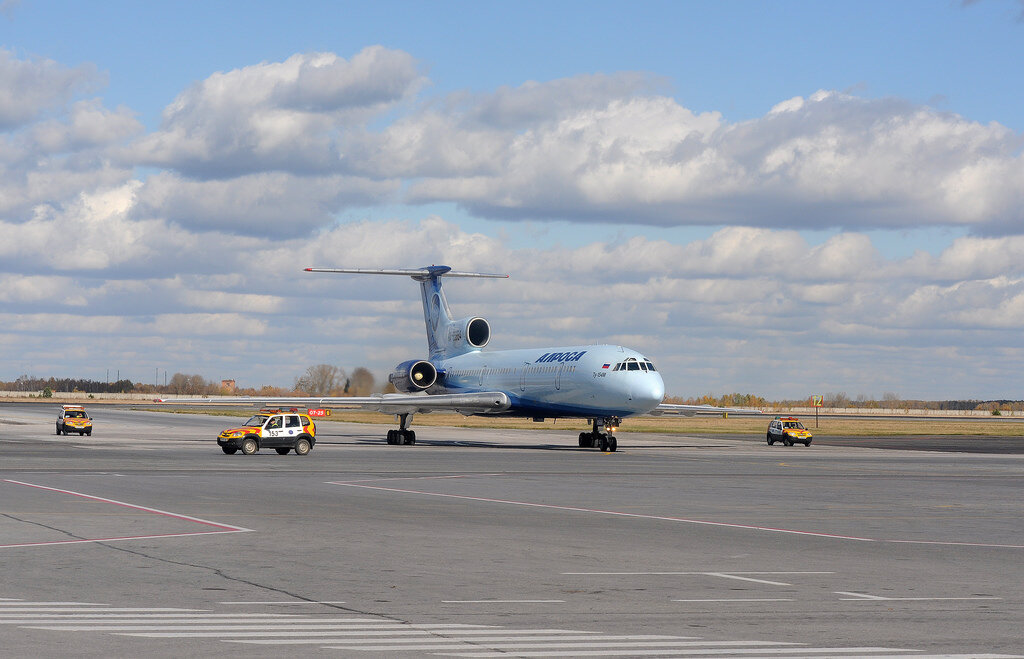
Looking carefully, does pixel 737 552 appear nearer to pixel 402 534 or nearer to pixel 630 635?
pixel 402 534

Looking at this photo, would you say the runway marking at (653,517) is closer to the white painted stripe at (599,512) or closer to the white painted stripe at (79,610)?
the white painted stripe at (599,512)

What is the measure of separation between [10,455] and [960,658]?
40090mm

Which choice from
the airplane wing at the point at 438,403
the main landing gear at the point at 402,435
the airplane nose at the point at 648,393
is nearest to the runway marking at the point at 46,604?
the airplane nose at the point at 648,393

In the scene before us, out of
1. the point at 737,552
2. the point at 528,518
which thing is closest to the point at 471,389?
the point at 528,518

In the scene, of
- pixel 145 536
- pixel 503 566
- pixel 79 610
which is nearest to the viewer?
pixel 79 610

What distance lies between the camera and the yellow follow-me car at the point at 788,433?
64625mm

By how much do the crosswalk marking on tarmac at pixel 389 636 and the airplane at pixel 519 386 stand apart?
37182 mm

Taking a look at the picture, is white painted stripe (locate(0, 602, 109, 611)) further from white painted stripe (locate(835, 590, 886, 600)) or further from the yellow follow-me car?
the yellow follow-me car

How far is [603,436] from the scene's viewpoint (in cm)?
5319

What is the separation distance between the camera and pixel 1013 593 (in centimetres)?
1330

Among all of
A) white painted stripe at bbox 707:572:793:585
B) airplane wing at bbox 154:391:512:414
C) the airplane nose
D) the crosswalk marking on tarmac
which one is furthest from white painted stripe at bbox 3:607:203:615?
airplane wing at bbox 154:391:512:414

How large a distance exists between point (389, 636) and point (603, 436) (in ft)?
142

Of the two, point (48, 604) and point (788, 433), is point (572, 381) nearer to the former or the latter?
point (788, 433)

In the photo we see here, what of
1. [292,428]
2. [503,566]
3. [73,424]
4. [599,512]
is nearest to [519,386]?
[292,428]
